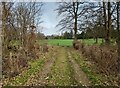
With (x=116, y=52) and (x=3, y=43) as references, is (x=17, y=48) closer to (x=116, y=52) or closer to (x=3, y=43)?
(x=3, y=43)

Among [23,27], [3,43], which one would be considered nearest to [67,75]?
[3,43]

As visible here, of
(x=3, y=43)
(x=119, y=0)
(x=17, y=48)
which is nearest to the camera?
(x=3, y=43)

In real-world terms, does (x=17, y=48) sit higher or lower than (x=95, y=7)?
lower

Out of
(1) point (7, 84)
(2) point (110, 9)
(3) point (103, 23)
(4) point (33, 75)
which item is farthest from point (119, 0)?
(1) point (7, 84)

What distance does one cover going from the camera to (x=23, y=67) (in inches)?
599

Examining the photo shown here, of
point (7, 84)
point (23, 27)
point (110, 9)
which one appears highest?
point (110, 9)

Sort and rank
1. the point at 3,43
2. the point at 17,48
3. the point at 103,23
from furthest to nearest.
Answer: the point at 103,23
the point at 17,48
the point at 3,43

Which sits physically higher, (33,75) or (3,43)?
(3,43)

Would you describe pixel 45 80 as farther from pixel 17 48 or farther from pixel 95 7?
pixel 95 7

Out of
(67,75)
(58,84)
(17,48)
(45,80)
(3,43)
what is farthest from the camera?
(17,48)

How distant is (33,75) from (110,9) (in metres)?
13.0

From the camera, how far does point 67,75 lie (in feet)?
41.1

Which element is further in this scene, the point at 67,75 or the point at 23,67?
the point at 23,67

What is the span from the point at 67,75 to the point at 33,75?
1.69 m
